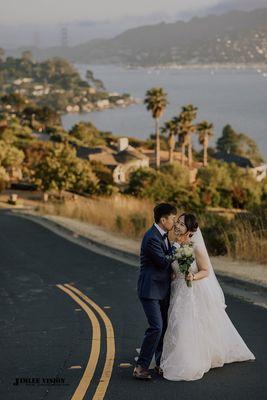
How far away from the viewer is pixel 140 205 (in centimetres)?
2659

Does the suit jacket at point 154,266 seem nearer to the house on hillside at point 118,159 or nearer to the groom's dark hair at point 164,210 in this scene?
the groom's dark hair at point 164,210

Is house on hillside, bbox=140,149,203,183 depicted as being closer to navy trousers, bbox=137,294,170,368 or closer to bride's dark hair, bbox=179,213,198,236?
bride's dark hair, bbox=179,213,198,236

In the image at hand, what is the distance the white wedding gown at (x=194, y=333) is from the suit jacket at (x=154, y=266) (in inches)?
8.0

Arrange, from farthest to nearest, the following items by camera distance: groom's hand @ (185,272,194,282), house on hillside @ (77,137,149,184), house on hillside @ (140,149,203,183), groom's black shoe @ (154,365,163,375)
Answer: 1. house on hillside @ (140,149,203,183)
2. house on hillside @ (77,137,149,184)
3. groom's black shoe @ (154,365,163,375)
4. groom's hand @ (185,272,194,282)

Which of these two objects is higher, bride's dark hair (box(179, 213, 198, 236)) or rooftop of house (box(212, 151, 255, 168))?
bride's dark hair (box(179, 213, 198, 236))

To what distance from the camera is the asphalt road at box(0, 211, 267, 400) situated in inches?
270

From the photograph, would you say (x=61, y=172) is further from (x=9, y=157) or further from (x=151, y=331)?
(x=151, y=331)

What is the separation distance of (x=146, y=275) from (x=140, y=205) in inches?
766

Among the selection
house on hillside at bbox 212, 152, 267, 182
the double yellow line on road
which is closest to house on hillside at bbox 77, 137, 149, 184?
house on hillside at bbox 212, 152, 267, 182

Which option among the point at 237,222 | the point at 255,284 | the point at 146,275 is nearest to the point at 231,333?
the point at 146,275

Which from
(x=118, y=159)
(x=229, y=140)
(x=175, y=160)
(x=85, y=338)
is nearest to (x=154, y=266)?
(x=85, y=338)

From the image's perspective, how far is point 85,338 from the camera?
917 centimetres

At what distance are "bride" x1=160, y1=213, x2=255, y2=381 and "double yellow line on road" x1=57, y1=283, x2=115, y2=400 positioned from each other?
2.37ft

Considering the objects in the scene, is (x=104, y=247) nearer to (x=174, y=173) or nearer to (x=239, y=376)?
(x=239, y=376)
